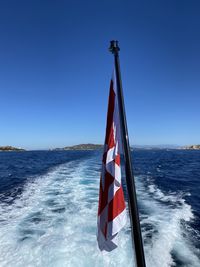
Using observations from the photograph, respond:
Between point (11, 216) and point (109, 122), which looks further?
point (11, 216)

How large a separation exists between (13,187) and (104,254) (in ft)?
38.6

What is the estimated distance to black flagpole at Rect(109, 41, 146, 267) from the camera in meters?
2.39

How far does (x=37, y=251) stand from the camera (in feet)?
19.6

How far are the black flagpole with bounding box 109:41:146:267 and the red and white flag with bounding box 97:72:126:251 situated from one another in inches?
9.9

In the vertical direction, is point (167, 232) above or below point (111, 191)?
below

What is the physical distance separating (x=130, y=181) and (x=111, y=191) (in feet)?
1.71

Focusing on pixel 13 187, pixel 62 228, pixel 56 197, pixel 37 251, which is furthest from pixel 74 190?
pixel 37 251

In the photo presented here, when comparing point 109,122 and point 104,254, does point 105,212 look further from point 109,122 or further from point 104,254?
point 104,254

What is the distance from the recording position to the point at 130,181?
2623 millimetres

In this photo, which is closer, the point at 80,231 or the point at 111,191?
the point at 111,191

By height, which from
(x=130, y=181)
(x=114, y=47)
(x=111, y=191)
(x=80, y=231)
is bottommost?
(x=80, y=231)

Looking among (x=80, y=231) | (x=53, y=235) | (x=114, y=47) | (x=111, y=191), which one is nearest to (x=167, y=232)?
(x=80, y=231)

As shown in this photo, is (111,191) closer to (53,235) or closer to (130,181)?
(130,181)

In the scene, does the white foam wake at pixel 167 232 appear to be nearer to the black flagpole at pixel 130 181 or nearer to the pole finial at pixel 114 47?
the black flagpole at pixel 130 181
